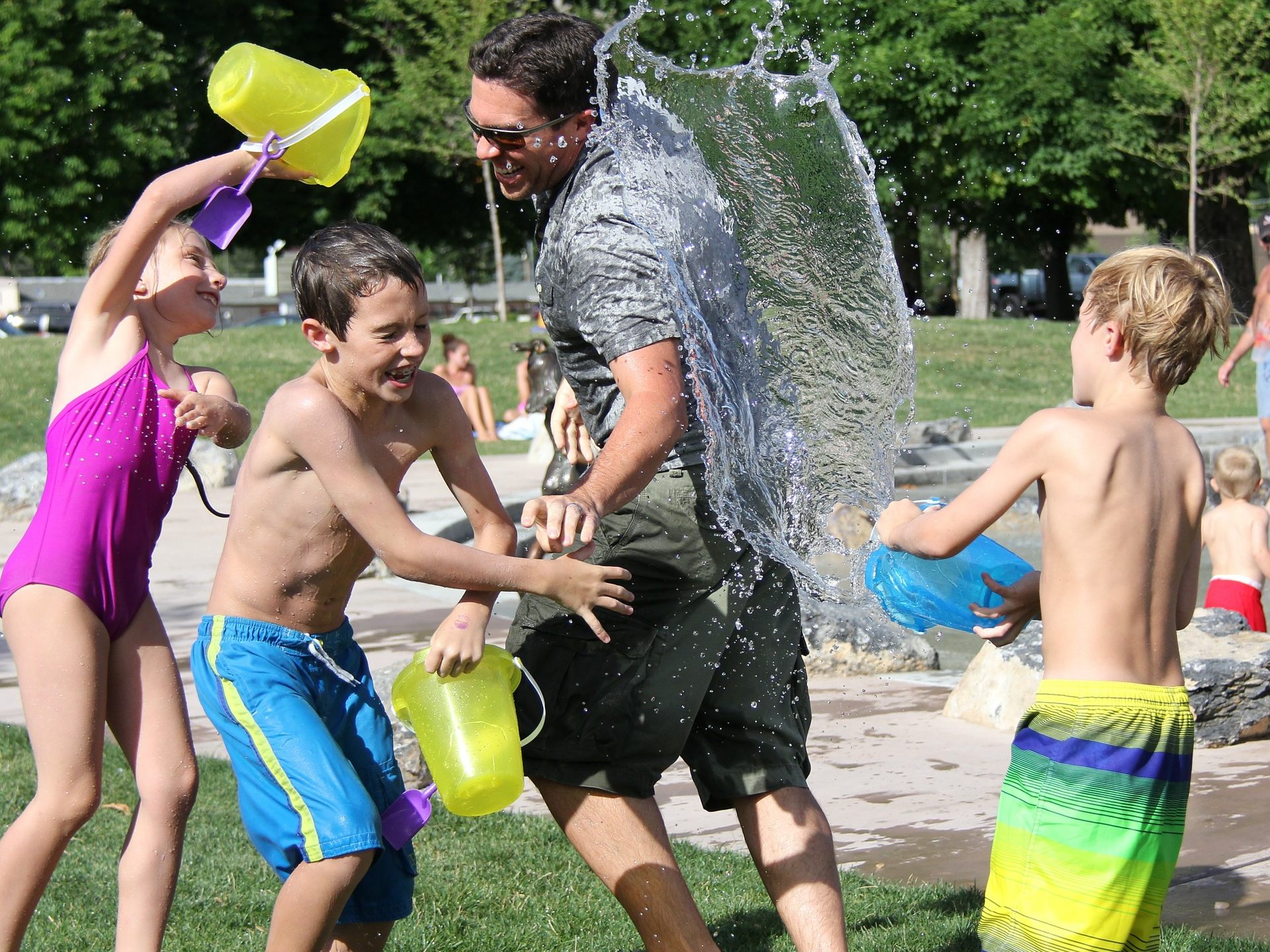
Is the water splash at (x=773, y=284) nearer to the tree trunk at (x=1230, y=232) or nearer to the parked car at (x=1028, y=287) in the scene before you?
the tree trunk at (x=1230, y=232)

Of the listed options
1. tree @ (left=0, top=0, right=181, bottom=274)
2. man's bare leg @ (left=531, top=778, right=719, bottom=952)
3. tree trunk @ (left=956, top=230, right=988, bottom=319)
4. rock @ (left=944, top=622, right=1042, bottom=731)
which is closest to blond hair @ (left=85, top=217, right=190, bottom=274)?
man's bare leg @ (left=531, top=778, right=719, bottom=952)

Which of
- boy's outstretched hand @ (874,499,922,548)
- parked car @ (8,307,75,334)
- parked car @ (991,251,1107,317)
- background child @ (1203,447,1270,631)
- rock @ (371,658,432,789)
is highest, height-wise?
boy's outstretched hand @ (874,499,922,548)

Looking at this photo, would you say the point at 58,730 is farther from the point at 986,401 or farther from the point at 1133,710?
the point at 986,401

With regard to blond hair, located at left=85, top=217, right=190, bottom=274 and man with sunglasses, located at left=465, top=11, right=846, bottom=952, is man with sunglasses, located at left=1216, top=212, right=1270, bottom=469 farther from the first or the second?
blond hair, located at left=85, top=217, right=190, bottom=274

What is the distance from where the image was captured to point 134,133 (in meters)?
27.3

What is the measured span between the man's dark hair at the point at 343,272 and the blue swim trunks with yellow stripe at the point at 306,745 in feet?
2.09

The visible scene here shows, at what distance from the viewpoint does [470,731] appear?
2.81m

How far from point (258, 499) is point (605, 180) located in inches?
37.4

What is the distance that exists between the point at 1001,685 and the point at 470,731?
2981 millimetres

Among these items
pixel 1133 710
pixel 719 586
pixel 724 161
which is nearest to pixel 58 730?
pixel 719 586

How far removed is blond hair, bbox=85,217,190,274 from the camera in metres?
3.25

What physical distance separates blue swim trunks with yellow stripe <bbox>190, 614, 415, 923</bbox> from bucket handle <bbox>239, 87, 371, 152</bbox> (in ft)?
3.36

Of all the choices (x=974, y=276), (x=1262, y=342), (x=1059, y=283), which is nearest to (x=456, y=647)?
(x=1262, y=342)

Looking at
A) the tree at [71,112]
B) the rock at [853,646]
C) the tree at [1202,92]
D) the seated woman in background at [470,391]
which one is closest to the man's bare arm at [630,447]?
the rock at [853,646]
